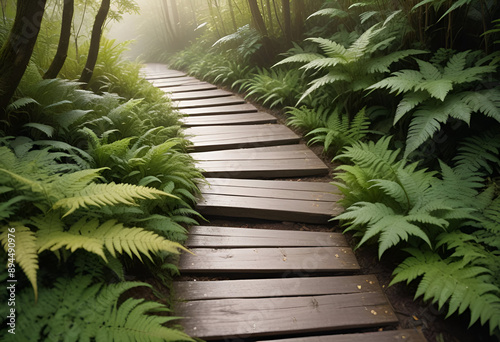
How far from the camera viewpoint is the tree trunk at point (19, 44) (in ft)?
7.96

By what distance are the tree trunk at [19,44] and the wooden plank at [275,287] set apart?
222cm

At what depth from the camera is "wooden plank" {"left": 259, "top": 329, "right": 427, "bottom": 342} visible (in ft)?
6.05

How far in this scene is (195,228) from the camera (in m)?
2.77

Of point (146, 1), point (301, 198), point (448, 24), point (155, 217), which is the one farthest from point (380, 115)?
point (146, 1)

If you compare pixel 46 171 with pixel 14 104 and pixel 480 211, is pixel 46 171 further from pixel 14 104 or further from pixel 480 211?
pixel 480 211

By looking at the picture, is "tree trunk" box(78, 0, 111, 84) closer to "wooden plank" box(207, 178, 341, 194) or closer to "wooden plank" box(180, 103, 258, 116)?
"wooden plank" box(180, 103, 258, 116)

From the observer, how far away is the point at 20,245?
1495 mm

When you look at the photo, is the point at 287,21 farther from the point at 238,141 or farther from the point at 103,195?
the point at 103,195

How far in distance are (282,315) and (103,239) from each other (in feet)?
4.10

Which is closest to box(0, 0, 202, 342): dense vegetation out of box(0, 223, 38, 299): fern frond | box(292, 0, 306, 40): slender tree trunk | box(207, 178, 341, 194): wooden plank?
box(0, 223, 38, 299): fern frond

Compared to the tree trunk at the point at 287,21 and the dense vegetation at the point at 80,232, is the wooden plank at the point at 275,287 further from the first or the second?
the tree trunk at the point at 287,21

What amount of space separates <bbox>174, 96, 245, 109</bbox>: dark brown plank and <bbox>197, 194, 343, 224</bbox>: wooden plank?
10.9ft

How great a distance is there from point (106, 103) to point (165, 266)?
2.30m

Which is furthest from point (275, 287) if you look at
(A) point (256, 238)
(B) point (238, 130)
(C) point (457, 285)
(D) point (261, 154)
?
(B) point (238, 130)
